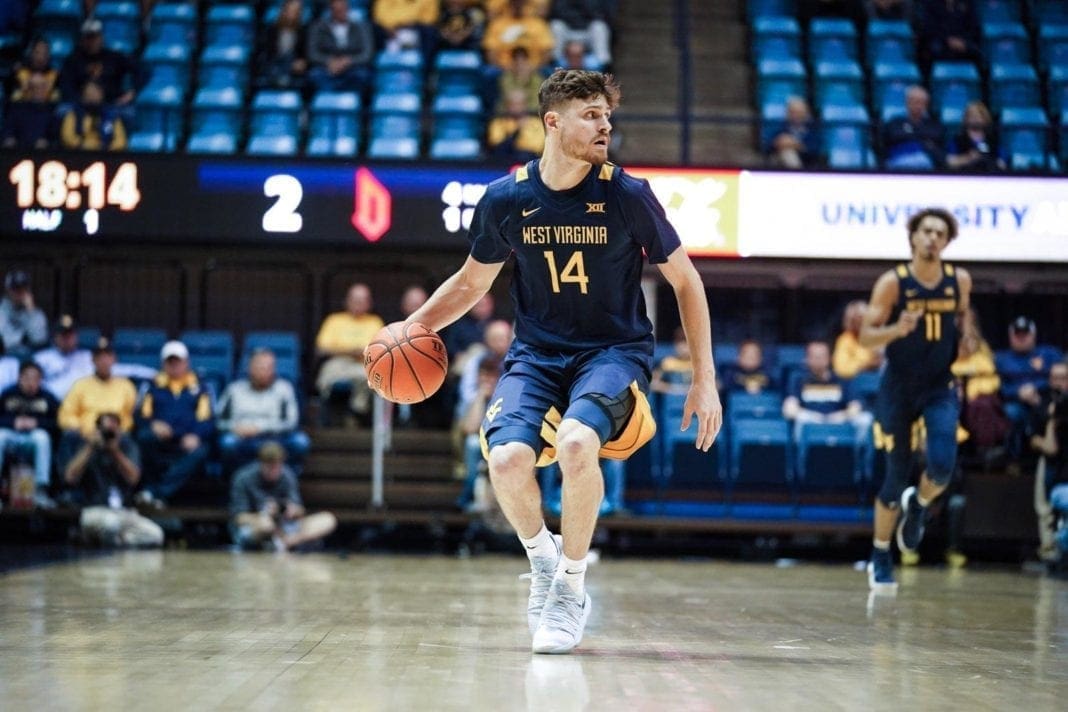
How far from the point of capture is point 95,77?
15.3 metres

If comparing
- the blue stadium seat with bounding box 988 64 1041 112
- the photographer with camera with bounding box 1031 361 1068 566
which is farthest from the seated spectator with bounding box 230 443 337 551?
the blue stadium seat with bounding box 988 64 1041 112

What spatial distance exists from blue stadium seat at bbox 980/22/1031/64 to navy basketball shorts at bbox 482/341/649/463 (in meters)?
12.3

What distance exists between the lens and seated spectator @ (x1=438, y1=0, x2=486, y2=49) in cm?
1614

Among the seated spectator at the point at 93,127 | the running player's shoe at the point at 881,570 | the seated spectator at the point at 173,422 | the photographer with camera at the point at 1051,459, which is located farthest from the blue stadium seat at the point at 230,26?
the running player's shoe at the point at 881,570

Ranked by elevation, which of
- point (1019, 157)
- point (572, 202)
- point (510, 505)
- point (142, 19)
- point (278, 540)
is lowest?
point (278, 540)

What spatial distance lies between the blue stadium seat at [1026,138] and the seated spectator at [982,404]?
260 centimetres

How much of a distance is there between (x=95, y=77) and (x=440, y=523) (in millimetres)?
5993

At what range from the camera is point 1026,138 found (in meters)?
15.1

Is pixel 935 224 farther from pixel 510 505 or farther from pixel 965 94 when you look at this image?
pixel 965 94

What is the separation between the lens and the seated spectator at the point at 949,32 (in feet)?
54.7

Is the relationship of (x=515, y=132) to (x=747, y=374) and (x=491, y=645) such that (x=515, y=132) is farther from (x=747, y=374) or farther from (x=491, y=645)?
(x=491, y=645)

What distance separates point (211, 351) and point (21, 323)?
178 centimetres

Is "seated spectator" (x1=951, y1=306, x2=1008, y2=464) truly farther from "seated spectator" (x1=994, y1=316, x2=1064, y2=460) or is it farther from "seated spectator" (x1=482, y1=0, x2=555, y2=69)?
"seated spectator" (x1=482, y1=0, x2=555, y2=69)

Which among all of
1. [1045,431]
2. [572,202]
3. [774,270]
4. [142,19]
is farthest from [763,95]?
[572,202]
